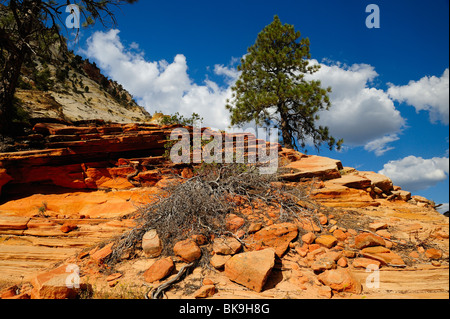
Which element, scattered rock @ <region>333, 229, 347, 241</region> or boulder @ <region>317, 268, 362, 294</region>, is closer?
boulder @ <region>317, 268, 362, 294</region>

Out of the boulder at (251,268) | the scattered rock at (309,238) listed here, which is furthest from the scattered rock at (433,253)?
the boulder at (251,268)

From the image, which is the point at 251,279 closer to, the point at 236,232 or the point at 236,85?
the point at 236,232

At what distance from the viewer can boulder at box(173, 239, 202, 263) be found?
4.16m

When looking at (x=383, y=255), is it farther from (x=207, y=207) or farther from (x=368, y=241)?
(x=207, y=207)

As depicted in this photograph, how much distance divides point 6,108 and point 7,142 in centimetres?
131

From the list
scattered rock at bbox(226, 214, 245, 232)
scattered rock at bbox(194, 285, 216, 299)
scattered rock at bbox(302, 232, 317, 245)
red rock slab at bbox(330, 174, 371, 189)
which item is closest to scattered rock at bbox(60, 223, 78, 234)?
scattered rock at bbox(226, 214, 245, 232)

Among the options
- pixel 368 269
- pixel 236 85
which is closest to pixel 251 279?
pixel 368 269

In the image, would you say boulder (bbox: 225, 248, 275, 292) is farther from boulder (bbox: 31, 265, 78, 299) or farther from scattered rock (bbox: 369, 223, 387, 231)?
boulder (bbox: 31, 265, 78, 299)

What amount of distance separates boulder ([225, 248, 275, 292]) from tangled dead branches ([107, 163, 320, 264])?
3.04 feet

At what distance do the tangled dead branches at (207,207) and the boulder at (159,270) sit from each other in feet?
1.73

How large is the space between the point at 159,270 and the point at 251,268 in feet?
5.56

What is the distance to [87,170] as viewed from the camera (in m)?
7.94

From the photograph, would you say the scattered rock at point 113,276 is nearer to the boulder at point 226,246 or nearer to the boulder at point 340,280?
the boulder at point 226,246

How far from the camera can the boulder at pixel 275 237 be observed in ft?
13.8
